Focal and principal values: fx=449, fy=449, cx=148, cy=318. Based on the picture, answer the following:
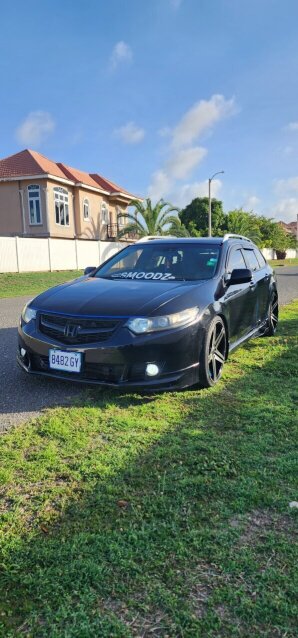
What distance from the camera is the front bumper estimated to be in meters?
3.59

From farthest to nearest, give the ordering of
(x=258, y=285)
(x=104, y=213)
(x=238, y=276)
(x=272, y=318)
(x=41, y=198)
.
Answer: (x=104, y=213) → (x=41, y=198) → (x=272, y=318) → (x=258, y=285) → (x=238, y=276)

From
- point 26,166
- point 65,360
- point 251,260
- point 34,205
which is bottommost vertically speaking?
point 65,360

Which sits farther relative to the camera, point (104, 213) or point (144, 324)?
point (104, 213)

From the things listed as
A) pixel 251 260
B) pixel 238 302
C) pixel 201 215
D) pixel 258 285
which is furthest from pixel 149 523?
pixel 201 215

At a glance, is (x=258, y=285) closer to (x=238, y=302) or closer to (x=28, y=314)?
(x=238, y=302)

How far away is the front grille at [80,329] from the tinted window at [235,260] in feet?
6.39

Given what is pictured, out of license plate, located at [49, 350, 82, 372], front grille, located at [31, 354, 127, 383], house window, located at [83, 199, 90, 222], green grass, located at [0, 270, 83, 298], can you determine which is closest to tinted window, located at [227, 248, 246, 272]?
front grille, located at [31, 354, 127, 383]

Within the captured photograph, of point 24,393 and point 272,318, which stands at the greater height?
point 272,318

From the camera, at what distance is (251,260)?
630 centimetres

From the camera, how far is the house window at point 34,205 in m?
27.8

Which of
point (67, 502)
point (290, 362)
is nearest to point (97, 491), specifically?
point (67, 502)

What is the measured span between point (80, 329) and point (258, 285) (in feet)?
10.3

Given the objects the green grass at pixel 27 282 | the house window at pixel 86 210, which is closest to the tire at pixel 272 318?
the green grass at pixel 27 282

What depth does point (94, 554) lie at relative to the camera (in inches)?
76.4
